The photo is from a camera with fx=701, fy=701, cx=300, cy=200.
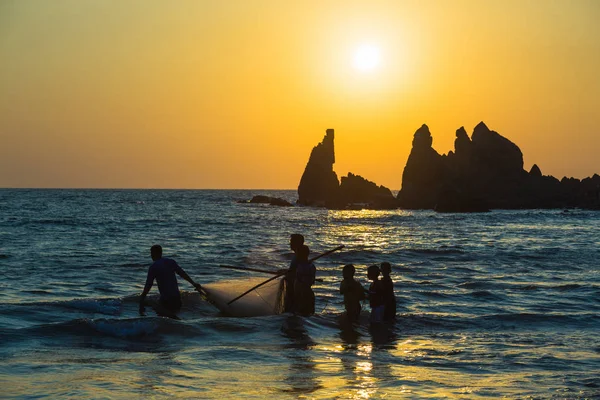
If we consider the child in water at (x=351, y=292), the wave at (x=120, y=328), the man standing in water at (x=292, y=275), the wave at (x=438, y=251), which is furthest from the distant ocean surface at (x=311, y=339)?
the wave at (x=438, y=251)

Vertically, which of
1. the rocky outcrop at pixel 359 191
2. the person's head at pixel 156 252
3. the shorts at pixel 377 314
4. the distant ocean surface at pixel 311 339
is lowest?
the distant ocean surface at pixel 311 339

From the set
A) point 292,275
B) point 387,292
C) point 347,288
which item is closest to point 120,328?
point 292,275

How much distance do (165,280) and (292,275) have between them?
2.68 meters

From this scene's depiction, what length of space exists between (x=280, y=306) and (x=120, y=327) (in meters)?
3.95

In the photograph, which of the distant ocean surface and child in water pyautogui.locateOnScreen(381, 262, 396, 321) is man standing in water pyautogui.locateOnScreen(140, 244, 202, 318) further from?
child in water pyautogui.locateOnScreen(381, 262, 396, 321)

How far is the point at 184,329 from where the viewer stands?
1445cm

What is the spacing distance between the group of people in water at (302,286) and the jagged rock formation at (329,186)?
342 ft

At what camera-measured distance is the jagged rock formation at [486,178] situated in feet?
351

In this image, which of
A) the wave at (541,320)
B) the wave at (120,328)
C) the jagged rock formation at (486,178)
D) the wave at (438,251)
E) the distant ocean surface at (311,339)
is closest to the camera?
the distant ocean surface at (311,339)

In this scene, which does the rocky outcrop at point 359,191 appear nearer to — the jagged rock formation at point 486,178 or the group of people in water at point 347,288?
the jagged rock formation at point 486,178

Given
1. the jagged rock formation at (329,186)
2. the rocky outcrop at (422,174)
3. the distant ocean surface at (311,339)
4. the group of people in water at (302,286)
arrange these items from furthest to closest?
1. the jagged rock formation at (329,186)
2. the rocky outcrop at (422,174)
3. the group of people in water at (302,286)
4. the distant ocean surface at (311,339)

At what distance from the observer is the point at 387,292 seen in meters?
15.4

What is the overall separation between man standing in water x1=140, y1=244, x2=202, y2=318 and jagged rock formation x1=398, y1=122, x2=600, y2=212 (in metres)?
93.3

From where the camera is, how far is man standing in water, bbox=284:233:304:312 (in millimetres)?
14508
